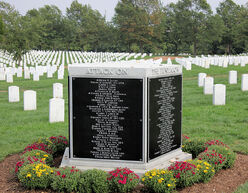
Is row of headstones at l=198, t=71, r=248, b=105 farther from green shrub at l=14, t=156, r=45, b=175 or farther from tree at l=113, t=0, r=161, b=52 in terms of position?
tree at l=113, t=0, r=161, b=52

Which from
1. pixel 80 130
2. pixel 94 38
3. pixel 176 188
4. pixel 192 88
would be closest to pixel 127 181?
pixel 176 188

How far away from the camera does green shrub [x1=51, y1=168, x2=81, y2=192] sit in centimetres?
546

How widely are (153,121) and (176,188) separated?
1156 millimetres

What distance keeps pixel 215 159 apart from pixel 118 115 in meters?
1.85

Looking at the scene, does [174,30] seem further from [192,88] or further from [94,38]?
[192,88]

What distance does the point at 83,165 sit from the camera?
6.36 meters

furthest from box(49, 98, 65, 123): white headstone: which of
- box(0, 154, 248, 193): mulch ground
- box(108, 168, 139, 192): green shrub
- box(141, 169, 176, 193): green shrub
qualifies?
box(141, 169, 176, 193): green shrub

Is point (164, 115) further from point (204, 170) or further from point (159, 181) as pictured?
point (159, 181)

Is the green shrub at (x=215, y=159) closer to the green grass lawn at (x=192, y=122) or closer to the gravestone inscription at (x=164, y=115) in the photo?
the gravestone inscription at (x=164, y=115)

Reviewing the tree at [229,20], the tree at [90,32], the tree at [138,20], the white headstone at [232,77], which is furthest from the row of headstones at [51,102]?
the tree at [90,32]

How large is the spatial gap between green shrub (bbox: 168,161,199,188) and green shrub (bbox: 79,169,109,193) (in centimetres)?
111

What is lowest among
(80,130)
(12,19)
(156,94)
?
(80,130)

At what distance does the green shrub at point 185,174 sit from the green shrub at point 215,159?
616 millimetres

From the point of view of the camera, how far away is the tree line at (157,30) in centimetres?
5828
